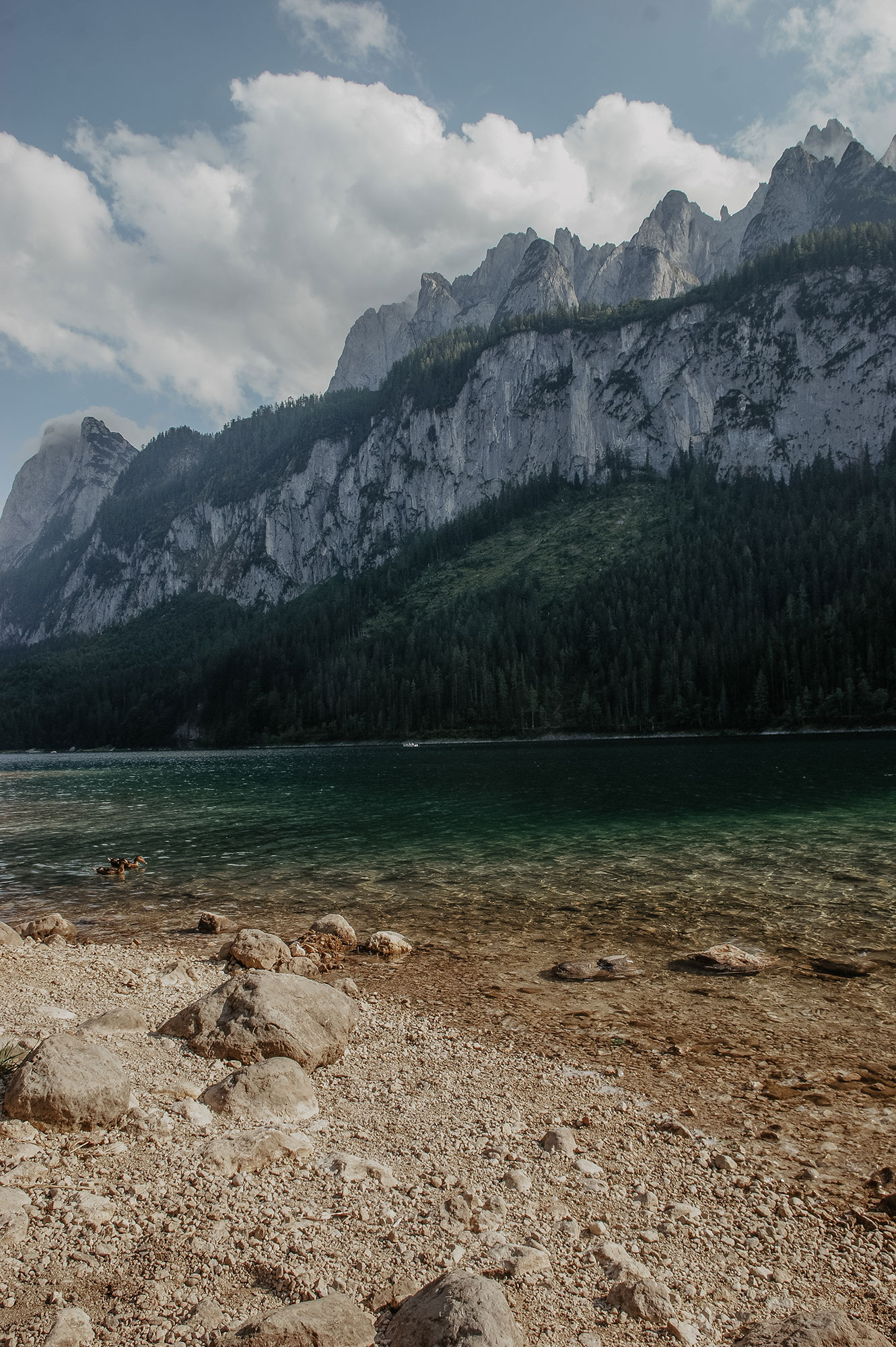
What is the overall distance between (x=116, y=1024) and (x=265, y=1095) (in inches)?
150

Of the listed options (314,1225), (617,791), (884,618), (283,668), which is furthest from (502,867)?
(283,668)

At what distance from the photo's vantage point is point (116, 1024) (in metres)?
10.6

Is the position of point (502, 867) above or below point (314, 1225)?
below

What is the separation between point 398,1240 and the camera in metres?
5.86

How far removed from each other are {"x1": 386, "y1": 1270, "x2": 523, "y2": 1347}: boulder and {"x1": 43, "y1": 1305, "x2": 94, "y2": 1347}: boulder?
213 centimetres

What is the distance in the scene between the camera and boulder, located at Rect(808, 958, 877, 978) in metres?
14.0

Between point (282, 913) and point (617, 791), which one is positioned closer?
point (282, 913)

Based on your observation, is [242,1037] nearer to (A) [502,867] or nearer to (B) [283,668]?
(A) [502,867]

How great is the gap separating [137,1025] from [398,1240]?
22.5ft

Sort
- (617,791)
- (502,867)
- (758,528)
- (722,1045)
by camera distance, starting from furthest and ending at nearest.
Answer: (758,528)
(617,791)
(502,867)
(722,1045)

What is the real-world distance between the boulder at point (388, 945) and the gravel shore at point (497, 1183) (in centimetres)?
469

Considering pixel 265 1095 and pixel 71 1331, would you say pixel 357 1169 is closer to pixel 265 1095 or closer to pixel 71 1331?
pixel 265 1095

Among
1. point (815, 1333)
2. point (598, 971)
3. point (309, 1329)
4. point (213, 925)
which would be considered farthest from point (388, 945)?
point (815, 1333)

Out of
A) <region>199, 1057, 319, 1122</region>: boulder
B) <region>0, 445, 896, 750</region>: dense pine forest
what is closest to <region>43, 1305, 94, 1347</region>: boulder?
<region>199, 1057, 319, 1122</region>: boulder
